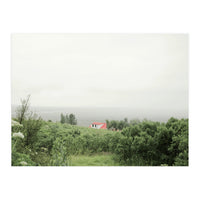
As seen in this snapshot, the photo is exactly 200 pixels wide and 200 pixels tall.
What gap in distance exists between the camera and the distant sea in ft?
12.8

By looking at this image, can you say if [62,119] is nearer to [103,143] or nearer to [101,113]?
[101,113]

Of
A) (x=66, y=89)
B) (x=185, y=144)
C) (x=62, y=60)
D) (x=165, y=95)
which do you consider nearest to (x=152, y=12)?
(x=165, y=95)

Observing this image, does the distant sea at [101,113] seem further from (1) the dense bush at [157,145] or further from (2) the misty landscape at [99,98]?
(1) the dense bush at [157,145]

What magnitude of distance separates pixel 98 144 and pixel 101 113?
59 centimetres

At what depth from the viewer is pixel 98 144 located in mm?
4012

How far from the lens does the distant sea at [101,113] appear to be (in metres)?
3.91

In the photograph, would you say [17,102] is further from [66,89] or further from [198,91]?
[198,91]

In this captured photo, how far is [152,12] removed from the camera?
3.82 metres

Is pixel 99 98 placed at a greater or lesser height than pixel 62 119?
greater

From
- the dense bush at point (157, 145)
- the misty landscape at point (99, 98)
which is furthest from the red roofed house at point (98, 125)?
the dense bush at point (157, 145)

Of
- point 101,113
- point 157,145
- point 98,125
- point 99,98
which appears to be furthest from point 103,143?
point 157,145

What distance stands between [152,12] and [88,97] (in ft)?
6.21

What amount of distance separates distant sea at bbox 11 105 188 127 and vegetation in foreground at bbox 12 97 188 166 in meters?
0.11

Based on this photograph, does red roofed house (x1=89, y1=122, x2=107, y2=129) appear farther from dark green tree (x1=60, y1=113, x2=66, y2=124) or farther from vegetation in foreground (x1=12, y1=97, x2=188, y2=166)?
dark green tree (x1=60, y1=113, x2=66, y2=124)
